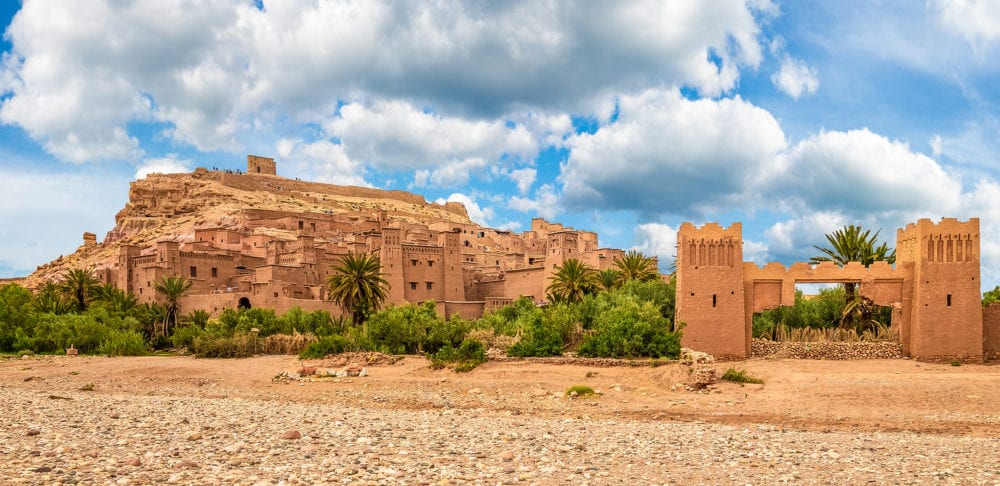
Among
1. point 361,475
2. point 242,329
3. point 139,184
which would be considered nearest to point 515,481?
point 361,475

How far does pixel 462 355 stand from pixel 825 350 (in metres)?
12.1

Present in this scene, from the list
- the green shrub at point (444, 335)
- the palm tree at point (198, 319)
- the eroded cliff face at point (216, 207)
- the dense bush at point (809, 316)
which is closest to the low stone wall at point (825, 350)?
the dense bush at point (809, 316)

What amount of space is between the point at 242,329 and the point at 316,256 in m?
18.5

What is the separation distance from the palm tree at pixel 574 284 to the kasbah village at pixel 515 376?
166mm

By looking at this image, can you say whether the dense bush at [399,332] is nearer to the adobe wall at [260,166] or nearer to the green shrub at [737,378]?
the green shrub at [737,378]

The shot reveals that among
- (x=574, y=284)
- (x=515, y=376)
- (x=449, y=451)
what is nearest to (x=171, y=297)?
(x=574, y=284)

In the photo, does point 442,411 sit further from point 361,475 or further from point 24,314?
point 24,314

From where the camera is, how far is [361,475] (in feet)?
34.1

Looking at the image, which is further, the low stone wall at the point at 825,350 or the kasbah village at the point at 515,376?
the low stone wall at the point at 825,350

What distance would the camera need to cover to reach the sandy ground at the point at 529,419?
1101cm

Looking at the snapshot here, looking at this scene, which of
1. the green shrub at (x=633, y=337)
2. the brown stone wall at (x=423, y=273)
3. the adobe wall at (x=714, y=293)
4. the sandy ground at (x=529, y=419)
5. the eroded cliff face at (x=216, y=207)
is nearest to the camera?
the sandy ground at (x=529, y=419)

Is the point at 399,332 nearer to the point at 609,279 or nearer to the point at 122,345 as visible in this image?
the point at 609,279

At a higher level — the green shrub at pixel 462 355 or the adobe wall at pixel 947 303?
the adobe wall at pixel 947 303

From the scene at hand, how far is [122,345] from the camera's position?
37.3m
